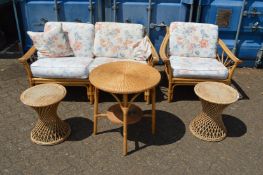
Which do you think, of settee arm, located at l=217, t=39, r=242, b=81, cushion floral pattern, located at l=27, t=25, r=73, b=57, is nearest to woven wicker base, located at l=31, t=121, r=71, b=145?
cushion floral pattern, located at l=27, t=25, r=73, b=57

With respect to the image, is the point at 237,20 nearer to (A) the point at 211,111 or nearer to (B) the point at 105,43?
(A) the point at 211,111

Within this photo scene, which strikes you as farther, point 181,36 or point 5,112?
point 181,36

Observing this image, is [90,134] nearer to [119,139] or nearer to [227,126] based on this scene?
[119,139]

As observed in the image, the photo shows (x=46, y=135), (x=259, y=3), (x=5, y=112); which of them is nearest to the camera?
(x=46, y=135)

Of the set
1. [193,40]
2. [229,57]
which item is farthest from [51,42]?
[229,57]

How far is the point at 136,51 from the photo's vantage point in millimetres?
4621

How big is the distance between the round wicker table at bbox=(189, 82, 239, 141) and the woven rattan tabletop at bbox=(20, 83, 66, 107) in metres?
1.79

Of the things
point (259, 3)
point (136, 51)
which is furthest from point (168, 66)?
point (259, 3)

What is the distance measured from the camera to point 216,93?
3.65m

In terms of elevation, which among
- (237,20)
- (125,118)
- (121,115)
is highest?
(237,20)

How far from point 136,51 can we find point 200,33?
118cm

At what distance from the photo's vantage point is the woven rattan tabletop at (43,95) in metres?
3.34

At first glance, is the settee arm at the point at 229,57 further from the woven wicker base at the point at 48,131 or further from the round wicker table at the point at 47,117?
the woven wicker base at the point at 48,131

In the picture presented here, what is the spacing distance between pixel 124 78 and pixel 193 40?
1961mm
